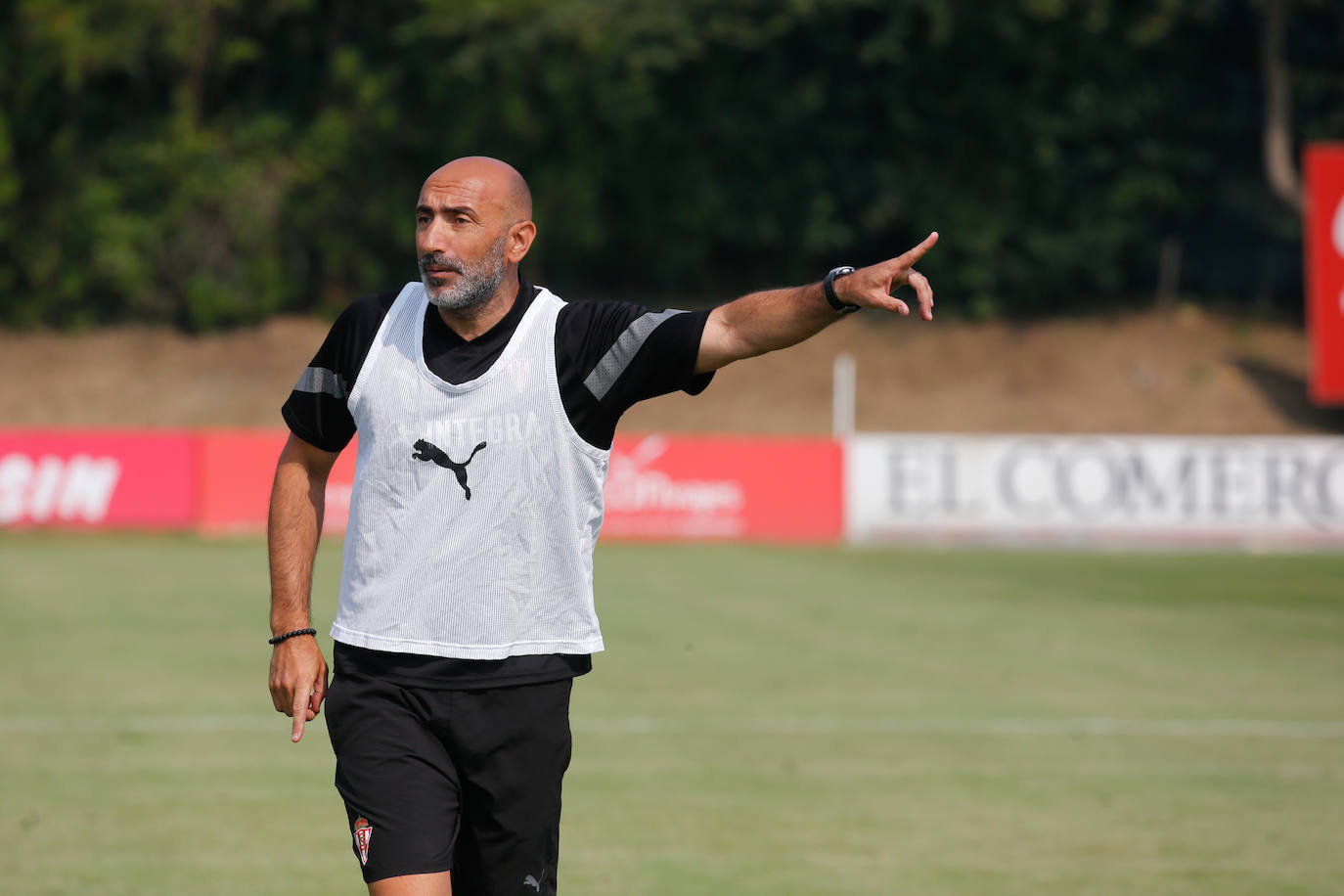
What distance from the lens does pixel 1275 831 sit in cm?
766

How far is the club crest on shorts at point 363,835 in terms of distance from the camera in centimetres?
427

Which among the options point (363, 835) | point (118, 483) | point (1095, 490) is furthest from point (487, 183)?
point (118, 483)

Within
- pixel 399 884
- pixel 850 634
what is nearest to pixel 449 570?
pixel 399 884

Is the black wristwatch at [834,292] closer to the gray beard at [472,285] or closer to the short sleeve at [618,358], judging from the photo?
the short sleeve at [618,358]

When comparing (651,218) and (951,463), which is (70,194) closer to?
(651,218)

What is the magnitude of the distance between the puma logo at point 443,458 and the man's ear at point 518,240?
1.65ft

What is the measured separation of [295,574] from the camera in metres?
4.50

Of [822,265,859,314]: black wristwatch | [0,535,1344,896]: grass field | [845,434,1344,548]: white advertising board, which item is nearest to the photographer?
[822,265,859,314]: black wristwatch

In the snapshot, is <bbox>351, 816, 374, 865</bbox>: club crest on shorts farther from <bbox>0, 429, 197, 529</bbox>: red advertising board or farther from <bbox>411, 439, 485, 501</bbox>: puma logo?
<bbox>0, 429, 197, 529</bbox>: red advertising board

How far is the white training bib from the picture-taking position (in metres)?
4.29

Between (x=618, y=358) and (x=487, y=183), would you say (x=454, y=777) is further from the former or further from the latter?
(x=487, y=183)

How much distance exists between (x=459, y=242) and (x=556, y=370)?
399mm

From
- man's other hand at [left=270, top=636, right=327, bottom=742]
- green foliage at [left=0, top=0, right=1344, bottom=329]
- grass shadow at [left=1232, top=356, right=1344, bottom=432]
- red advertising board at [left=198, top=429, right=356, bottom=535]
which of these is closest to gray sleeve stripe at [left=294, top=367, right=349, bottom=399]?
man's other hand at [left=270, top=636, right=327, bottom=742]

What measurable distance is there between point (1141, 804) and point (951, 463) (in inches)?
636
